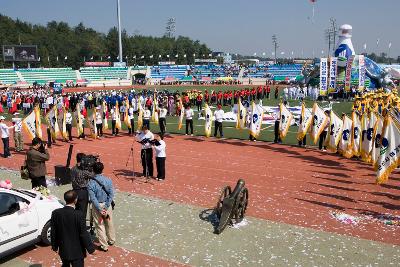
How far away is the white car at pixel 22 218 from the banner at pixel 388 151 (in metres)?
8.54

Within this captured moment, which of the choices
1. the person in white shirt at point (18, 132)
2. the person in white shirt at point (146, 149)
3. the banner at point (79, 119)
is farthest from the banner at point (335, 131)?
the person in white shirt at point (18, 132)

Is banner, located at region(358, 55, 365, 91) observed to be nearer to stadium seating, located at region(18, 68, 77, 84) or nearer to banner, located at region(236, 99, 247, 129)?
banner, located at region(236, 99, 247, 129)

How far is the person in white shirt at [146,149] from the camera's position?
12663 mm

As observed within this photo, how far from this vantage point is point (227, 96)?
3725 centimetres

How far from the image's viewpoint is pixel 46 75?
77.4 metres

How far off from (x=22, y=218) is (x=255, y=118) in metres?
14.1

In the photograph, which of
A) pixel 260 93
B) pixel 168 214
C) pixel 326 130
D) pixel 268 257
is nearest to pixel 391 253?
pixel 268 257

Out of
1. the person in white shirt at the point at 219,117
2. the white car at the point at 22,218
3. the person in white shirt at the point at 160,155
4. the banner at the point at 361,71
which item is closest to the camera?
the white car at the point at 22,218

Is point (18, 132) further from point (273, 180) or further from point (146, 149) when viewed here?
point (273, 180)

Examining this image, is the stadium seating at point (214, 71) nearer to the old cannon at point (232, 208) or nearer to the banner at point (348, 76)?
the banner at point (348, 76)

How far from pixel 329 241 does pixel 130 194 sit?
579cm

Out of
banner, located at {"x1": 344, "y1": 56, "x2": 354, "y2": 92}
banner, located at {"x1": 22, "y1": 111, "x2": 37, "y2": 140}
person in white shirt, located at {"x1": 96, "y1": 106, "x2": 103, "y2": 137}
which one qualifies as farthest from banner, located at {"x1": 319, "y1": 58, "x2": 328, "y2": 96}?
banner, located at {"x1": 22, "y1": 111, "x2": 37, "y2": 140}

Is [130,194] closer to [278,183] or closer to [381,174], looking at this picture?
[278,183]

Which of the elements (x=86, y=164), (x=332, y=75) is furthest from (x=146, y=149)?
(x=332, y=75)
